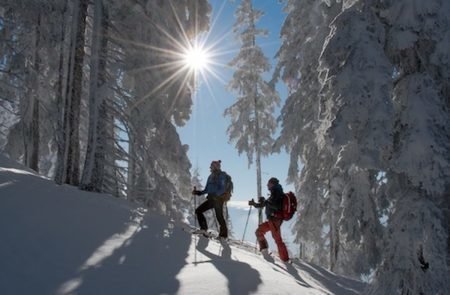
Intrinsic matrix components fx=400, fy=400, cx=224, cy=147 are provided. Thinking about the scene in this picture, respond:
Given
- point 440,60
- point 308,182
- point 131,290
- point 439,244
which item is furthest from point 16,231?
point 308,182

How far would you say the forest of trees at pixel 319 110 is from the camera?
6.55m

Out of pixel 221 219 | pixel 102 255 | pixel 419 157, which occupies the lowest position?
pixel 102 255

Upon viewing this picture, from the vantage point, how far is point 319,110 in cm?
777

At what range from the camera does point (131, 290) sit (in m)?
4.68

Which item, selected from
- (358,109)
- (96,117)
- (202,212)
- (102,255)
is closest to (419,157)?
(358,109)

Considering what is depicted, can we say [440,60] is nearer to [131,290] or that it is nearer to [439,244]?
[439,244]

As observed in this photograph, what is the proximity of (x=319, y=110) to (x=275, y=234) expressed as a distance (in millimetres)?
3347

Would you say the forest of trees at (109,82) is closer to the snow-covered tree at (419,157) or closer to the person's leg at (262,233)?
the person's leg at (262,233)

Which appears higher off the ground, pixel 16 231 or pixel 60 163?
pixel 60 163

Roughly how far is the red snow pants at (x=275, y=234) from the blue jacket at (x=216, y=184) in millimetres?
1523

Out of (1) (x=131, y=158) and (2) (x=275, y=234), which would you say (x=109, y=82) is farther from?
(2) (x=275, y=234)

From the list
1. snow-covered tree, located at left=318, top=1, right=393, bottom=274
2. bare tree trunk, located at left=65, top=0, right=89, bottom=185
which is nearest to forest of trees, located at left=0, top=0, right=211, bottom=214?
bare tree trunk, located at left=65, top=0, right=89, bottom=185

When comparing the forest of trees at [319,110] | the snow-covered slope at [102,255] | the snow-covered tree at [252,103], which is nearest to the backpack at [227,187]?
the snow-covered slope at [102,255]

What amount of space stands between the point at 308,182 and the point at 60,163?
858 centimetres
